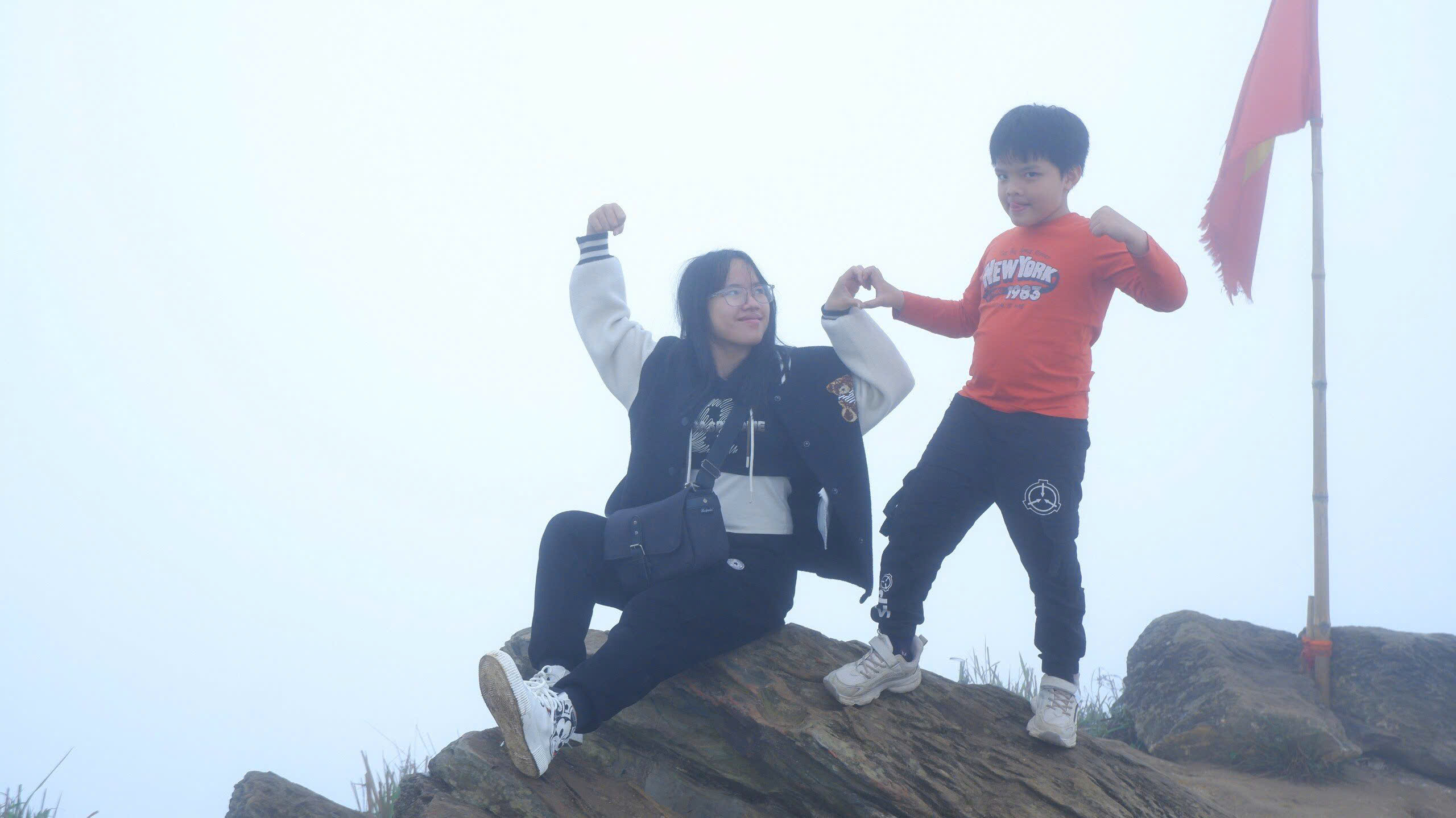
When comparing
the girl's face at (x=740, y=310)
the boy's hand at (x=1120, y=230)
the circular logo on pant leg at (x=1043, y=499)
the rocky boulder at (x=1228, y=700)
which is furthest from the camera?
the rocky boulder at (x=1228, y=700)

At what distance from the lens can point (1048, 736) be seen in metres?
3.53

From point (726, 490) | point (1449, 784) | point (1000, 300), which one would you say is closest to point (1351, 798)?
point (1449, 784)

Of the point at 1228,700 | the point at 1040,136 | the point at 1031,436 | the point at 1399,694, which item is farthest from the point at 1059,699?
the point at 1399,694

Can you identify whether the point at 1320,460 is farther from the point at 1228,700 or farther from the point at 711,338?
the point at 711,338

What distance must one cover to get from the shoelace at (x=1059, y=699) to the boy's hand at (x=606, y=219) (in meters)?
2.40

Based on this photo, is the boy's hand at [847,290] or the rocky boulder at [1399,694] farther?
the rocky boulder at [1399,694]

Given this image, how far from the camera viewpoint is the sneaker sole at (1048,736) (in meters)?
3.52

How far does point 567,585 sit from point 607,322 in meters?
1.11

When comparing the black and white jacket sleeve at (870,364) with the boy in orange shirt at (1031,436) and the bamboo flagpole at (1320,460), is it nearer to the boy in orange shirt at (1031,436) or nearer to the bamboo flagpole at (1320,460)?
the boy in orange shirt at (1031,436)

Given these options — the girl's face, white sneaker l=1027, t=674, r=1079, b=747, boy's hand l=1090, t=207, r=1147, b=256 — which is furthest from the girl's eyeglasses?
white sneaker l=1027, t=674, r=1079, b=747

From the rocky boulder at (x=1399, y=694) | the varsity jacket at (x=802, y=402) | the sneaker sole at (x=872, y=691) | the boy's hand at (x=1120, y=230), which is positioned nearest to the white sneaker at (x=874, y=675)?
the sneaker sole at (x=872, y=691)

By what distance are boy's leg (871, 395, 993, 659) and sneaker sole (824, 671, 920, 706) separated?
13 centimetres

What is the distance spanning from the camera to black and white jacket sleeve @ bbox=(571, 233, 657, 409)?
156 inches

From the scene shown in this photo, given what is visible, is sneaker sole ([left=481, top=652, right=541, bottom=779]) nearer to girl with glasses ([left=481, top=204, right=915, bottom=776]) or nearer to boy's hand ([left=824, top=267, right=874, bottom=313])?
girl with glasses ([left=481, top=204, right=915, bottom=776])
